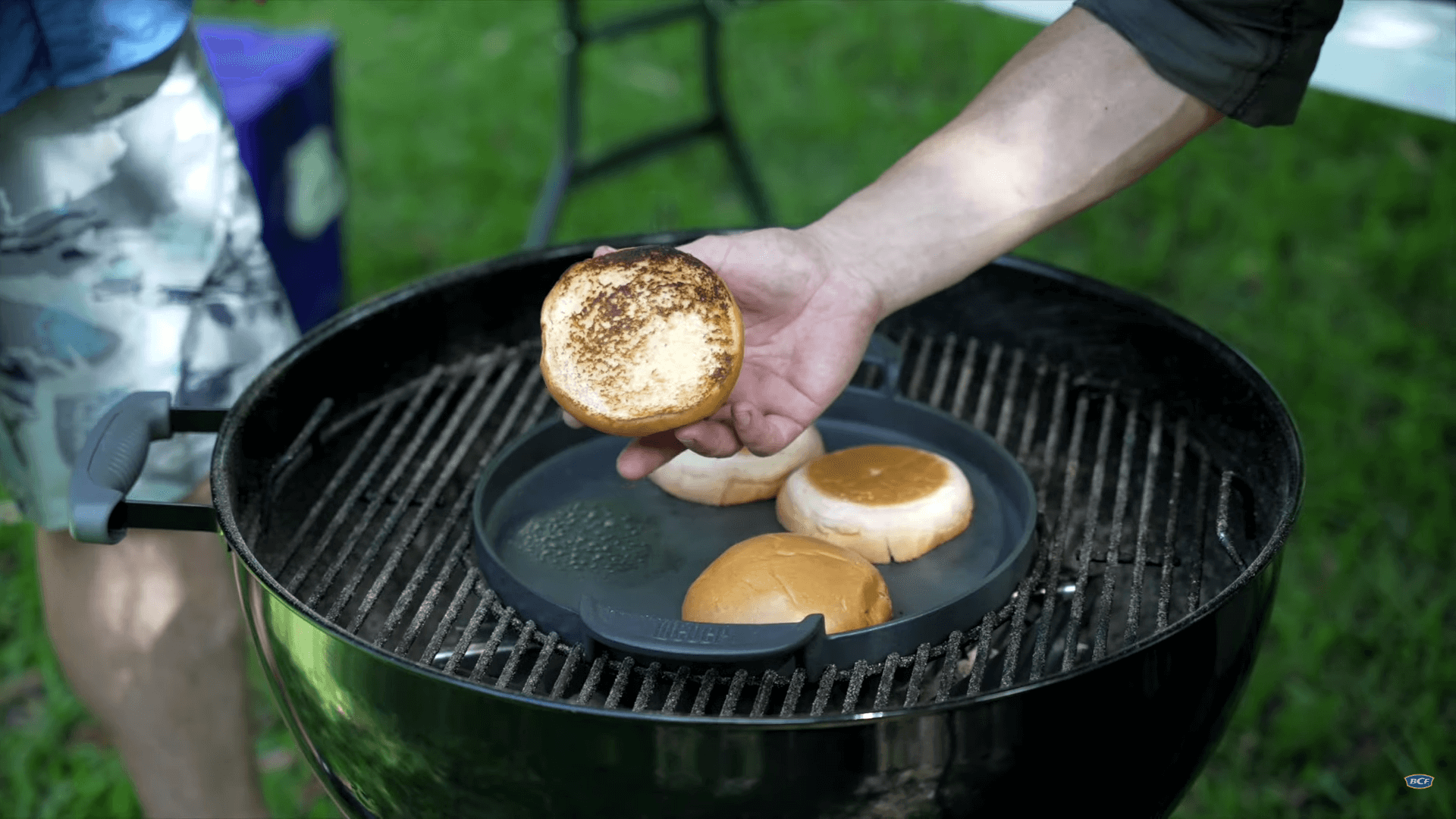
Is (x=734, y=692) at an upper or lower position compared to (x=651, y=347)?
lower

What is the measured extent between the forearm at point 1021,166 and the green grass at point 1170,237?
4.84 feet

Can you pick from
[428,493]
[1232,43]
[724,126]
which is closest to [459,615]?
[428,493]

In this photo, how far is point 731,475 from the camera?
1862 mm

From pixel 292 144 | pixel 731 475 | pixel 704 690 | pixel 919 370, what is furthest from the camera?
pixel 292 144

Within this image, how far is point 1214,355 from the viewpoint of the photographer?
188 centimetres

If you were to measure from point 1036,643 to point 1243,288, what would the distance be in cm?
306

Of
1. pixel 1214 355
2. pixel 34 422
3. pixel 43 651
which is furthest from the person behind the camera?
pixel 43 651

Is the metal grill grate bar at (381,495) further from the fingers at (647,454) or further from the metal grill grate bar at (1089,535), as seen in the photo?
the metal grill grate bar at (1089,535)

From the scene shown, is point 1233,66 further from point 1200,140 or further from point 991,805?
point 1200,140

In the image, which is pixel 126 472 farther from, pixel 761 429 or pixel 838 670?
pixel 838 670

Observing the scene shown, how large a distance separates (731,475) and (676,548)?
14cm

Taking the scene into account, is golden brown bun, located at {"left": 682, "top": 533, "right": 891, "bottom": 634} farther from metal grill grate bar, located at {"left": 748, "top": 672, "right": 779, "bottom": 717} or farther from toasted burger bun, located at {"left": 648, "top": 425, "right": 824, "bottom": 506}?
toasted burger bun, located at {"left": 648, "top": 425, "right": 824, "bottom": 506}

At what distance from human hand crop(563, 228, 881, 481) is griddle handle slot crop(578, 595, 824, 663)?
302 millimetres

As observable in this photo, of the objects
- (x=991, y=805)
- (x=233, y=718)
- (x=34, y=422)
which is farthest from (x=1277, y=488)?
(x=34, y=422)
